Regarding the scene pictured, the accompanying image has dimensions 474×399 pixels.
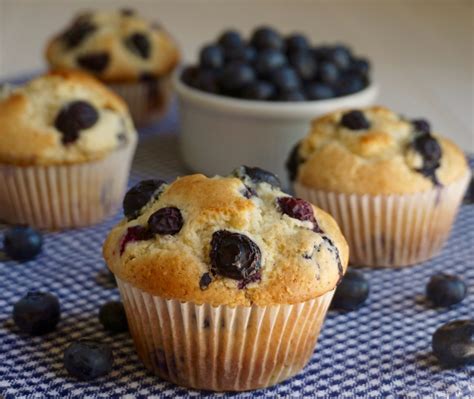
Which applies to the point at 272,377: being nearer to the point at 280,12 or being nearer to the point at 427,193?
the point at 427,193

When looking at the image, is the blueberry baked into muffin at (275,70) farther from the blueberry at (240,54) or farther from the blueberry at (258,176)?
the blueberry at (258,176)

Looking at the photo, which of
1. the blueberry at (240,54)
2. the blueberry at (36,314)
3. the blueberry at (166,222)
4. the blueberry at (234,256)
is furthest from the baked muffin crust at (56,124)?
the blueberry at (234,256)


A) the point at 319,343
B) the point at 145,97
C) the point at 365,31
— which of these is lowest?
the point at 365,31

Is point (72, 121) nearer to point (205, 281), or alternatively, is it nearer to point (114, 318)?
point (114, 318)

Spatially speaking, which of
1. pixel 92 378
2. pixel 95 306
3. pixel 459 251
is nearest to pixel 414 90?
pixel 459 251

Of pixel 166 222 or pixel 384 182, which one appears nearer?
pixel 166 222

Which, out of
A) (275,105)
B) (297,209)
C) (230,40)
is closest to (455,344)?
(297,209)
